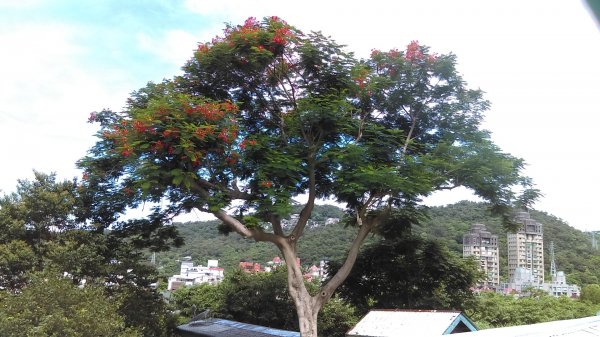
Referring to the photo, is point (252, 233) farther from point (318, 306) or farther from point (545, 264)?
point (545, 264)

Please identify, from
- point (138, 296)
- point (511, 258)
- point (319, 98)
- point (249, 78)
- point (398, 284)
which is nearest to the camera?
point (319, 98)

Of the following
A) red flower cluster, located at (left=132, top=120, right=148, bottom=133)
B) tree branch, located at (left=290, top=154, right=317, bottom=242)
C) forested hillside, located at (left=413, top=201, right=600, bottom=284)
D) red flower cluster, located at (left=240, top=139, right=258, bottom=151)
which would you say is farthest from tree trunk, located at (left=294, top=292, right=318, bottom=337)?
forested hillside, located at (left=413, top=201, right=600, bottom=284)

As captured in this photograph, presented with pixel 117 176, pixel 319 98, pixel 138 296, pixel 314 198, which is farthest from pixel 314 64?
pixel 138 296

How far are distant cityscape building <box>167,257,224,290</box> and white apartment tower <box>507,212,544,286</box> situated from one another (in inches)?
684

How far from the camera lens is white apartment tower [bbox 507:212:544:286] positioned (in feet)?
95.8

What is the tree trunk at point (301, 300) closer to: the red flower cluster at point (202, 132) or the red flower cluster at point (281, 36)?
the red flower cluster at point (202, 132)

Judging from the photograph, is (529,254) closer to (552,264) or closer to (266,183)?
(552,264)

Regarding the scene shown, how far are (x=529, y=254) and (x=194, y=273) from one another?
20550mm

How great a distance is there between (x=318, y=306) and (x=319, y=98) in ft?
16.1

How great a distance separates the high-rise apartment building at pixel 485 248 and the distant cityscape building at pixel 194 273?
13.4 meters

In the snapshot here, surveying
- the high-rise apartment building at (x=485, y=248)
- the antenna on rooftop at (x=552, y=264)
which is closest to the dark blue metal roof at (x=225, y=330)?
the high-rise apartment building at (x=485, y=248)

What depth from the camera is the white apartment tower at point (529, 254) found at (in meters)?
29.2

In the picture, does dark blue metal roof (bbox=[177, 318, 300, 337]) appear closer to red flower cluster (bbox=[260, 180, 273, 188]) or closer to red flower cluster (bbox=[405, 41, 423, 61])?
red flower cluster (bbox=[260, 180, 273, 188])

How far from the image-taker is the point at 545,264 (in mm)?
32188
